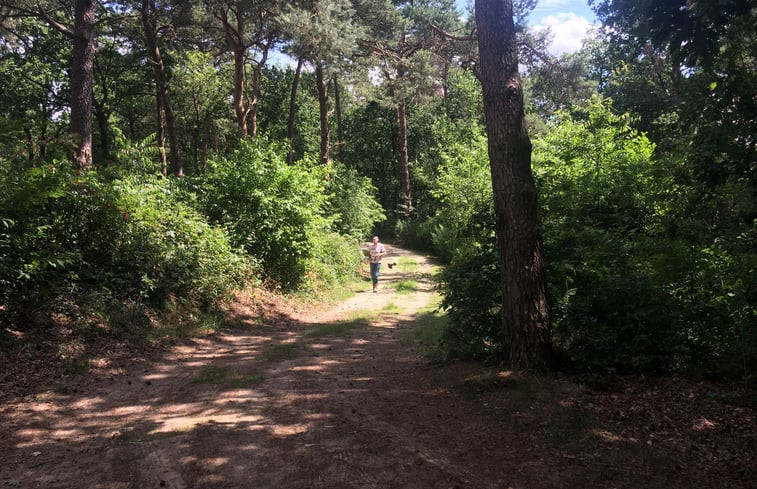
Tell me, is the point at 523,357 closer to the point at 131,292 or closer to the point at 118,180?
the point at 131,292

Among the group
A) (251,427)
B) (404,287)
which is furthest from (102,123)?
(251,427)

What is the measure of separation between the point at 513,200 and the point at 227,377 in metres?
4.33

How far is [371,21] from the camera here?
876 inches

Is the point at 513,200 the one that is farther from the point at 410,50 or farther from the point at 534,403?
the point at 410,50

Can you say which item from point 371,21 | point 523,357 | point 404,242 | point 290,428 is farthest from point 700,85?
point 404,242

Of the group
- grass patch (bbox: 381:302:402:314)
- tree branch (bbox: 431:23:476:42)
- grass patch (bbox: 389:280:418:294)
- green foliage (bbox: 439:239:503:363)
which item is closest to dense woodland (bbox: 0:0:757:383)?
green foliage (bbox: 439:239:503:363)

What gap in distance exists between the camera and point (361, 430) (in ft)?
14.6

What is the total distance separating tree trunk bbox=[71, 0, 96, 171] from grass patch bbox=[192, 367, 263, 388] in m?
6.14

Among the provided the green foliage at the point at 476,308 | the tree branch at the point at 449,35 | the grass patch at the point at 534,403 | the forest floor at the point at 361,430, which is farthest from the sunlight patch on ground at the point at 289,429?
the tree branch at the point at 449,35

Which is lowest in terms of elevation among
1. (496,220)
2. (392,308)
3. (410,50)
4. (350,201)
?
(392,308)

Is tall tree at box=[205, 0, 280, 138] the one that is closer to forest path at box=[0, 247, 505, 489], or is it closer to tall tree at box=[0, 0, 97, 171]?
tall tree at box=[0, 0, 97, 171]

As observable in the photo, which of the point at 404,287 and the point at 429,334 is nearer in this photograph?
the point at 429,334

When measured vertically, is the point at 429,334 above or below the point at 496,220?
below

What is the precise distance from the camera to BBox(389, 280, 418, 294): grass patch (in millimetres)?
16052
